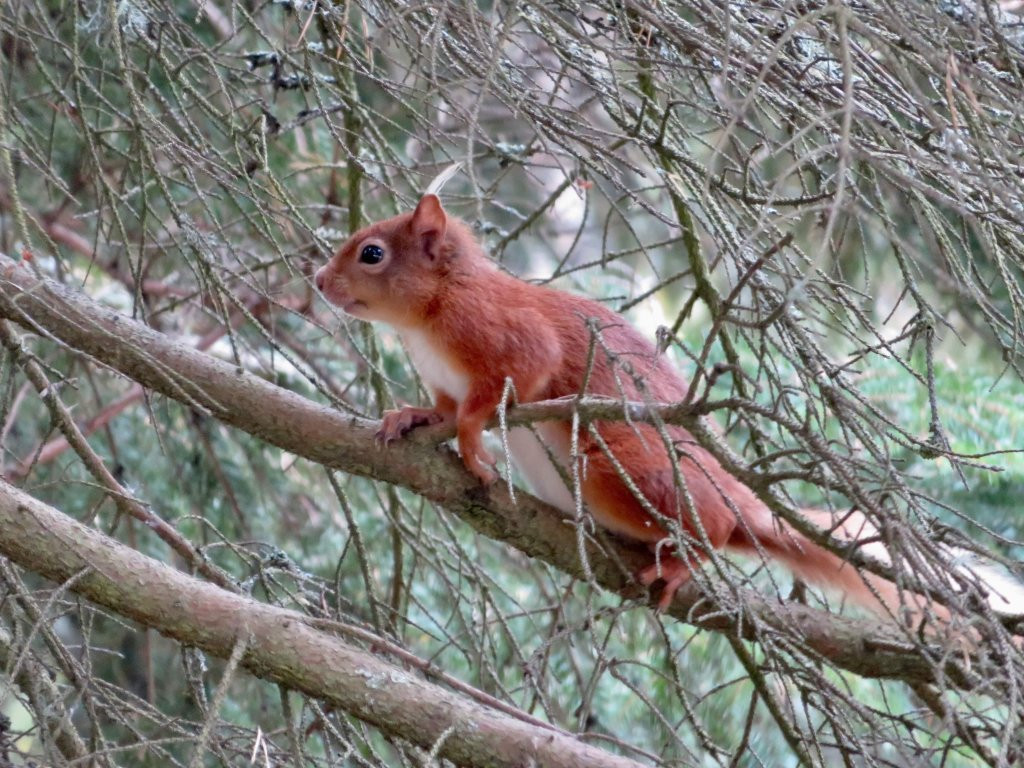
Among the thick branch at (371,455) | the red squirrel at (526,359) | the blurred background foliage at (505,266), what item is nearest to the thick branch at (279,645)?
the blurred background foliage at (505,266)

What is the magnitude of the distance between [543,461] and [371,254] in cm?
59

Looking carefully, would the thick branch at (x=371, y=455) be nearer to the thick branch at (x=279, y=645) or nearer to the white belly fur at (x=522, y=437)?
the white belly fur at (x=522, y=437)

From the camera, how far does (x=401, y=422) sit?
2363 mm

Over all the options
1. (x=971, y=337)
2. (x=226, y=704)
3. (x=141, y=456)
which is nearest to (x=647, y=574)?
(x=226, y=704)

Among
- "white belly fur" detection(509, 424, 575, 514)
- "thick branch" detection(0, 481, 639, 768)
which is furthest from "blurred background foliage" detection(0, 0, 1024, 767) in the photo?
"white belly fur" detection(509, 424, 575, 514)

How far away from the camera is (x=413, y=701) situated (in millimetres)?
1877

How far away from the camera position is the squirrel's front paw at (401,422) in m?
2.30

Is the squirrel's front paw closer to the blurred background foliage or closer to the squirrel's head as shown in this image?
the blurred background foliage

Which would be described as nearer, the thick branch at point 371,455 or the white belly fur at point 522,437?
the thick branch at point 371,455

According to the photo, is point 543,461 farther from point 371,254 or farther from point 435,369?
point 371,254

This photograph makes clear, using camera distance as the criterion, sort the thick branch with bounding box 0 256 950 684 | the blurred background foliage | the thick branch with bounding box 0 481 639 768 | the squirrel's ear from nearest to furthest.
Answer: the blurred background foliage, the thick branch with bounding box 0 481 639 768, the thick branch with bounding box 0 256 950 684, the squirrel's ear

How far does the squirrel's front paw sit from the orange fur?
11 cm

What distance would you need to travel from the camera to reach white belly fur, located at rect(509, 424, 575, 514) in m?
2.75

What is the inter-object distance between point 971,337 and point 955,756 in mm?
2080
